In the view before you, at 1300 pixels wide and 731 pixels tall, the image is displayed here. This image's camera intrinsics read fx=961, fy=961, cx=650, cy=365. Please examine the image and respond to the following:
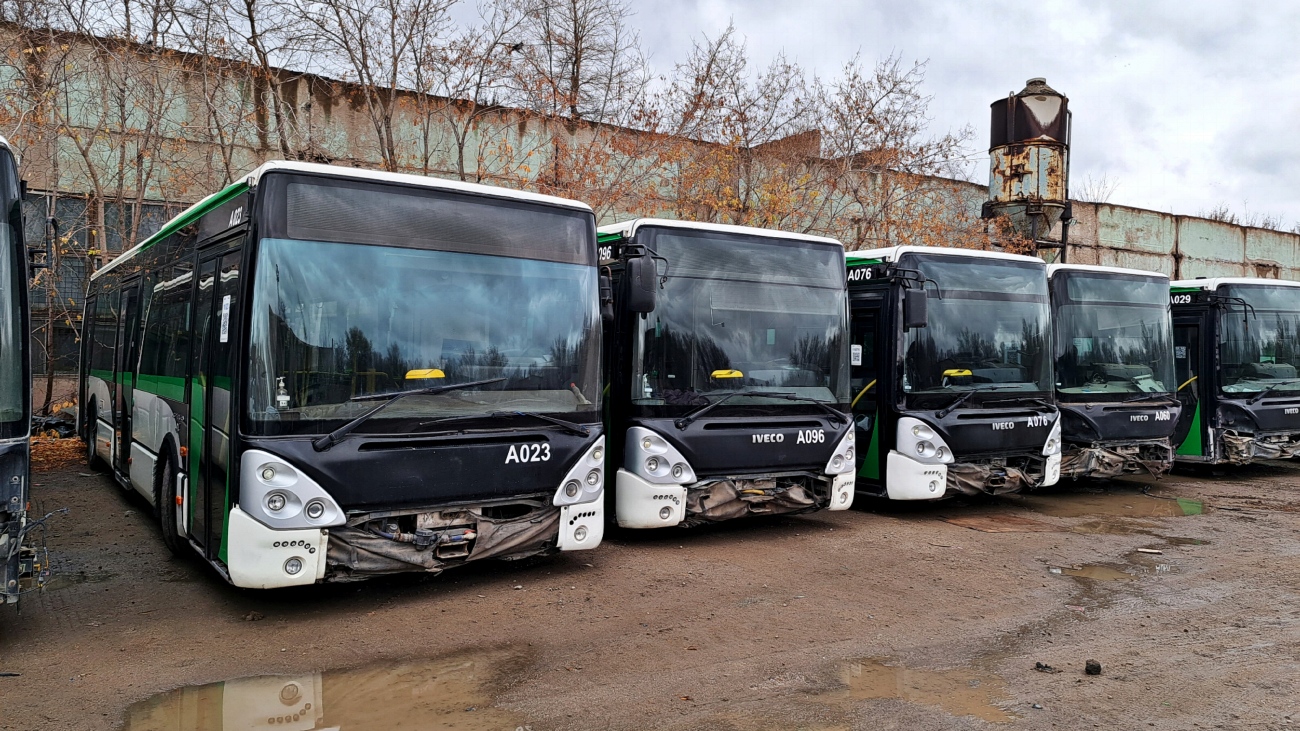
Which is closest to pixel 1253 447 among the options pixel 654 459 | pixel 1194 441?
pixel 1194 441

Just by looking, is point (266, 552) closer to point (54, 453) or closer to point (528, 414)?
point (528, 414)

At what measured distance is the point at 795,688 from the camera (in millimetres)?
4934

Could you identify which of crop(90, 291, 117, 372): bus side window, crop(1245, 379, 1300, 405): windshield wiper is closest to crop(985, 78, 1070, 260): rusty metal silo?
crop(1245, 379, 1300, 405): windshield wiper

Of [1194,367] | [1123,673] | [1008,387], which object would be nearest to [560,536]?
[1123,673]

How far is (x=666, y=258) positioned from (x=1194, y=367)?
9.18 m

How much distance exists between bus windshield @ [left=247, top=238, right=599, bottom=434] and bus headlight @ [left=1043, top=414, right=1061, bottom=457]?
5.80m

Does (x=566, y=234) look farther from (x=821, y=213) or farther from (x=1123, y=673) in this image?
(x=821, y=213)

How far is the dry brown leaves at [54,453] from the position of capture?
Answer: 1288 cm

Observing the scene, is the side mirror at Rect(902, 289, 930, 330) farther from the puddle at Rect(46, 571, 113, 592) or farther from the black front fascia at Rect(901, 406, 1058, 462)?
the puddle at Rect(46, 571, 113, 592)

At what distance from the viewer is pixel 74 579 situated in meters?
7.02

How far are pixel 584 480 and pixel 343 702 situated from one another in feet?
8.38

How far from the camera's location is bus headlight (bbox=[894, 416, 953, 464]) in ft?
31.2


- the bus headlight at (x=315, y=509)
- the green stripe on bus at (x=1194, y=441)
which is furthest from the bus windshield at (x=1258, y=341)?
the bus headlight at (x=315, y=509)

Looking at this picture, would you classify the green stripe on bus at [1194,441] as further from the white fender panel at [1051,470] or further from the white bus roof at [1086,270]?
the white fender panel at [1051,470]
